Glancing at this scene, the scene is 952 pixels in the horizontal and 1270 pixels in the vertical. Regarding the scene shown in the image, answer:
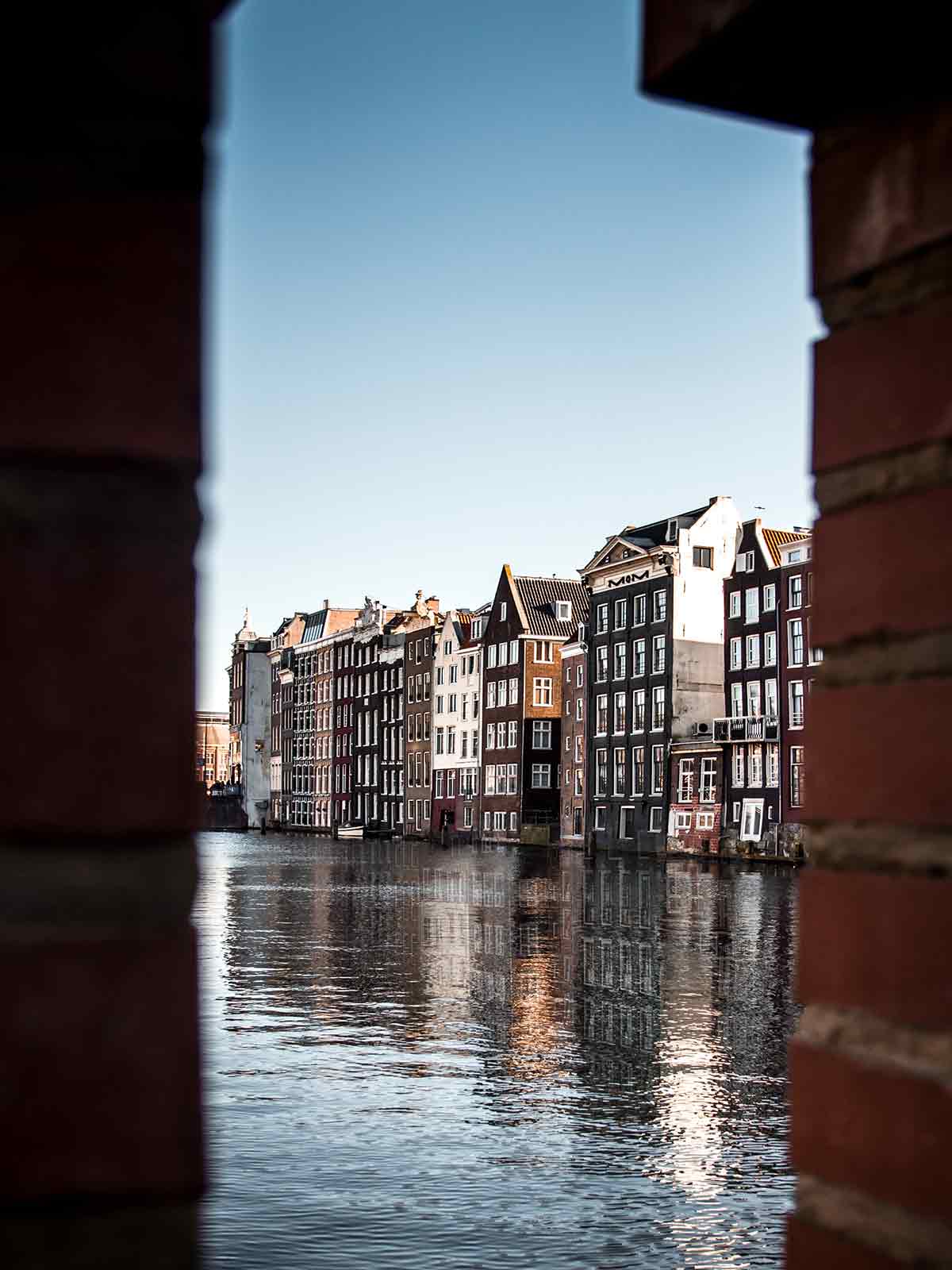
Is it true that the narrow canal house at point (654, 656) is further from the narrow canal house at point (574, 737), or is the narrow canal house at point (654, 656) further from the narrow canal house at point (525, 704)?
the narrow canal house at point (525, 704)

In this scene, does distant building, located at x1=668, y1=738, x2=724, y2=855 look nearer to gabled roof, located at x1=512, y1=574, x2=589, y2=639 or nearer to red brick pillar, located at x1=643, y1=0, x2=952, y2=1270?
gabled roof, located at x1=512, y1=574, x2=589, y2=639

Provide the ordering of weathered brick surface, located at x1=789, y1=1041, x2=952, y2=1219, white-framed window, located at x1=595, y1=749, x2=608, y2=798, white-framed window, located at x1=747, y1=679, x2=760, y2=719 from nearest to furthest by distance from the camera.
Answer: weathered brick surface, located at x1=789, y1=1041, x2=952, y2=1219 → white-framed window, located at x1=747, y1=679, x2=760, y2=719 → white-framed window, located at x1=595, y1=749, x2=608, y2=798

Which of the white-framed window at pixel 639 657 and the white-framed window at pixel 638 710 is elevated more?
the white-framed window at pixel 639 657

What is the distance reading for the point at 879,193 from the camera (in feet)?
6.74

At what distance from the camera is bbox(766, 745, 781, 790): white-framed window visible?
6669cm

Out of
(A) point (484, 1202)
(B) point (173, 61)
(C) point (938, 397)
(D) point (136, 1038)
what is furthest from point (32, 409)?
(A) point (484, 1202)

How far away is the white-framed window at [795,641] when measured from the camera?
218 feet

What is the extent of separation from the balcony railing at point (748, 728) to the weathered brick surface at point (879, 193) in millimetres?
66218

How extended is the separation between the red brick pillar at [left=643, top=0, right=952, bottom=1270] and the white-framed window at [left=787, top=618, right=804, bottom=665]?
6529cm

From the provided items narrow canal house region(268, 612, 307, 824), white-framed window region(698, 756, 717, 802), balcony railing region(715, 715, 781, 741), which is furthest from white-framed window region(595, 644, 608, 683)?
narrow canal house region(268, 612, 307, 824)

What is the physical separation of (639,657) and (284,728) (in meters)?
71.9

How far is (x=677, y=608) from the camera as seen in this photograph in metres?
75.9

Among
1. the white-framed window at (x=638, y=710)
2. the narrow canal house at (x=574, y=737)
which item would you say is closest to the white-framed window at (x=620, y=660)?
the white-framed window at (x=638, y=710)

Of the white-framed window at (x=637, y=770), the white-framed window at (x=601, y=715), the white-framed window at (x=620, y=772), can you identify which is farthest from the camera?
the white-framed window at (x=601, y=715)
